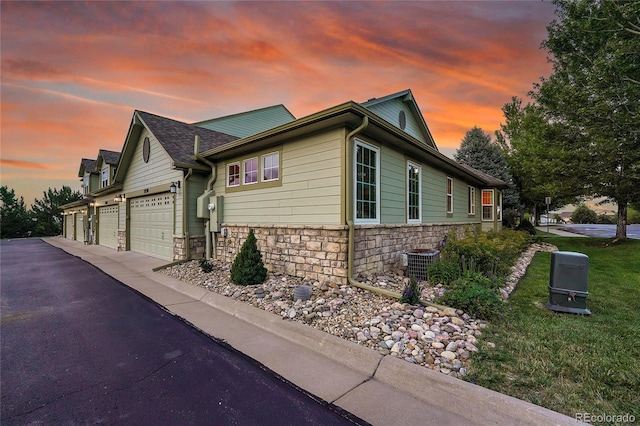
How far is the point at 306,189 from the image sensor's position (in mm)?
6457

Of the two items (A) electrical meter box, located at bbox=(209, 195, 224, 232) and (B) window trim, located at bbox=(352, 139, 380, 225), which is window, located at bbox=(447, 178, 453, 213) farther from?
(A) electrical meter box, located at bbox=(209, 195, 224, 232)

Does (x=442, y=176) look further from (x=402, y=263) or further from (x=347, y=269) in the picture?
(x=347, y=269)

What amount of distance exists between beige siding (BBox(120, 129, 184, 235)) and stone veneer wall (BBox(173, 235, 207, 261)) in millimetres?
360

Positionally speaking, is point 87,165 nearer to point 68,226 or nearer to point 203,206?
point 68,226

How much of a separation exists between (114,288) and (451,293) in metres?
7.50

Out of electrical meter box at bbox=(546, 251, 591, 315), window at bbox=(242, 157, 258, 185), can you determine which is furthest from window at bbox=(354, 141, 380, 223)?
electrical meter box at bbox=(546, 251, 591, 315)

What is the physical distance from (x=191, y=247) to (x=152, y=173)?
13.3ft

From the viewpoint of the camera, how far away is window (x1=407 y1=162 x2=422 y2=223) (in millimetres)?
8281

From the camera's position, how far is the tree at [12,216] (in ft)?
95.9

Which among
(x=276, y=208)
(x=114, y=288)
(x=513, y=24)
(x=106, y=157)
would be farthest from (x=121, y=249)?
(x=513, y=24)

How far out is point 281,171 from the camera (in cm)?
705

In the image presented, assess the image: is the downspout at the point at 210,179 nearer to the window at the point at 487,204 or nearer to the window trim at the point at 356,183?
the window trim at the point at 356,183

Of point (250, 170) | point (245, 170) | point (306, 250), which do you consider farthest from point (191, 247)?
point (306, 250)

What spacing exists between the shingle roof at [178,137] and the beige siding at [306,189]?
3.48 m
